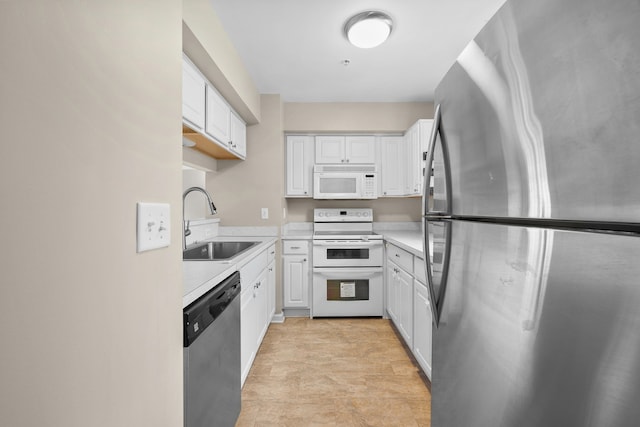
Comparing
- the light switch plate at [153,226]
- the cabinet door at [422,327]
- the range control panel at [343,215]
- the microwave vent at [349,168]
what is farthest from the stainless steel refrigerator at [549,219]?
the range control panel at [343,215]

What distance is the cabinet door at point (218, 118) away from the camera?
210 centimetres

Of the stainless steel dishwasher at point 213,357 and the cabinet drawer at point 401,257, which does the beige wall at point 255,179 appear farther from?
the stainless steel dishwasher at point 213,357

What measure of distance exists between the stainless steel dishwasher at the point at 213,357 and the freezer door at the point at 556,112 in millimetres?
960

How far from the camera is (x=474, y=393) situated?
730mm

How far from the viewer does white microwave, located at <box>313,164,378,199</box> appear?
357cm

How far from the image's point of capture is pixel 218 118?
2.31 meters

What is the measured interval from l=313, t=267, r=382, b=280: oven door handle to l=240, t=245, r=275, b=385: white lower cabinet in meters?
0.58

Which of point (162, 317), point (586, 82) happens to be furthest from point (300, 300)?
point (586, 82)

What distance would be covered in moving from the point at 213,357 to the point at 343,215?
283cm

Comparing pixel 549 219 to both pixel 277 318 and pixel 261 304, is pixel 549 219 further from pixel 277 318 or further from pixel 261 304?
pixel 277 318

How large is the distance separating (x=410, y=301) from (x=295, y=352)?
1038 mm

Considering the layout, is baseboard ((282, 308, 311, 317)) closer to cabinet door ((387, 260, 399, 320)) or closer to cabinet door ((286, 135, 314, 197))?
cabinet door ((387, 260, 399, 320))

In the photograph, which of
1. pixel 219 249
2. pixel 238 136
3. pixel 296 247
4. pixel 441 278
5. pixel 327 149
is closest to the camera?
pixel 441 278

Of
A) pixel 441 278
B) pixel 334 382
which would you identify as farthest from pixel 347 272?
pixel 441 278
